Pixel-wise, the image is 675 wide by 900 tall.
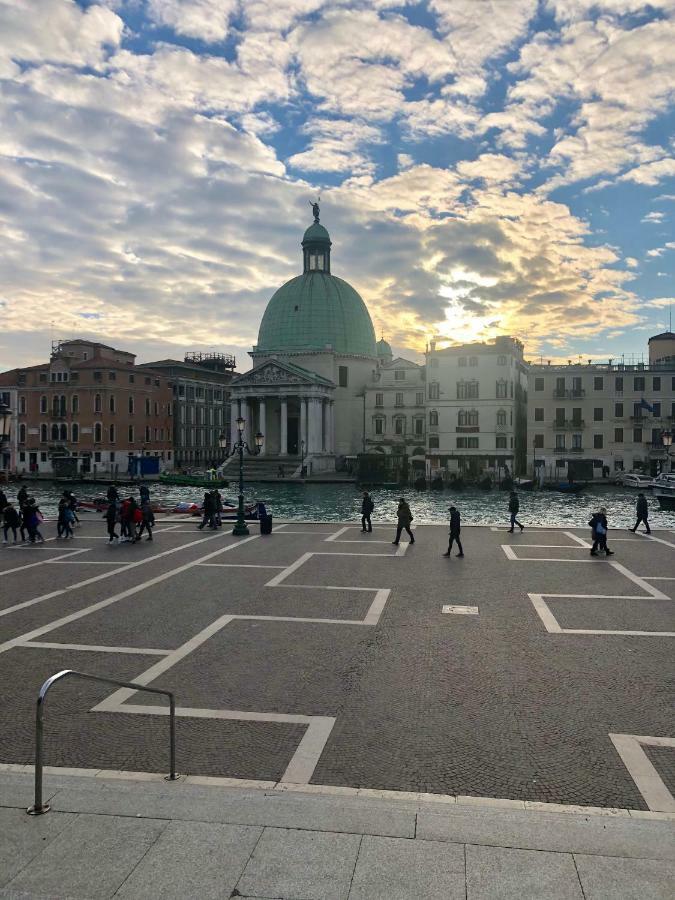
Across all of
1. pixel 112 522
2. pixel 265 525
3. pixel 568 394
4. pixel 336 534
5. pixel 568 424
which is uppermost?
pixel 568 394

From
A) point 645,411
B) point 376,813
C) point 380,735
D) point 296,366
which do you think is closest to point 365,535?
point 380,735

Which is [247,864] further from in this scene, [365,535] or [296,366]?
[296,366]

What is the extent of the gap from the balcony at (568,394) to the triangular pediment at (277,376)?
31.3 metres

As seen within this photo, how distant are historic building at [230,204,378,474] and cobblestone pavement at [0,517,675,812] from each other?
68819 mm

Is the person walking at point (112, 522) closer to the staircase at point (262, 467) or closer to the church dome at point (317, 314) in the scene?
the staircase at point (262, 467)

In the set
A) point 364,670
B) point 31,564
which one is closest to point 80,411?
point 31,564

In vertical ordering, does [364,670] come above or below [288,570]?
below

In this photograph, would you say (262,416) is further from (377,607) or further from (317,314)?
(377,607)

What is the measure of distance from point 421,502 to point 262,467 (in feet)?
117

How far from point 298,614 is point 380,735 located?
6495 millimetres

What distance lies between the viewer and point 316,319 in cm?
9894

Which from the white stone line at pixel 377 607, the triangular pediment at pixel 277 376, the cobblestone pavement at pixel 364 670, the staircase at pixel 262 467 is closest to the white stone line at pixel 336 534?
the cobblestone pavement at pixel 364 670

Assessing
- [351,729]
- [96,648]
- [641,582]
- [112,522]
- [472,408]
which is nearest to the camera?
[351,729]

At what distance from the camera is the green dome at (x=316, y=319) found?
9869 cm
